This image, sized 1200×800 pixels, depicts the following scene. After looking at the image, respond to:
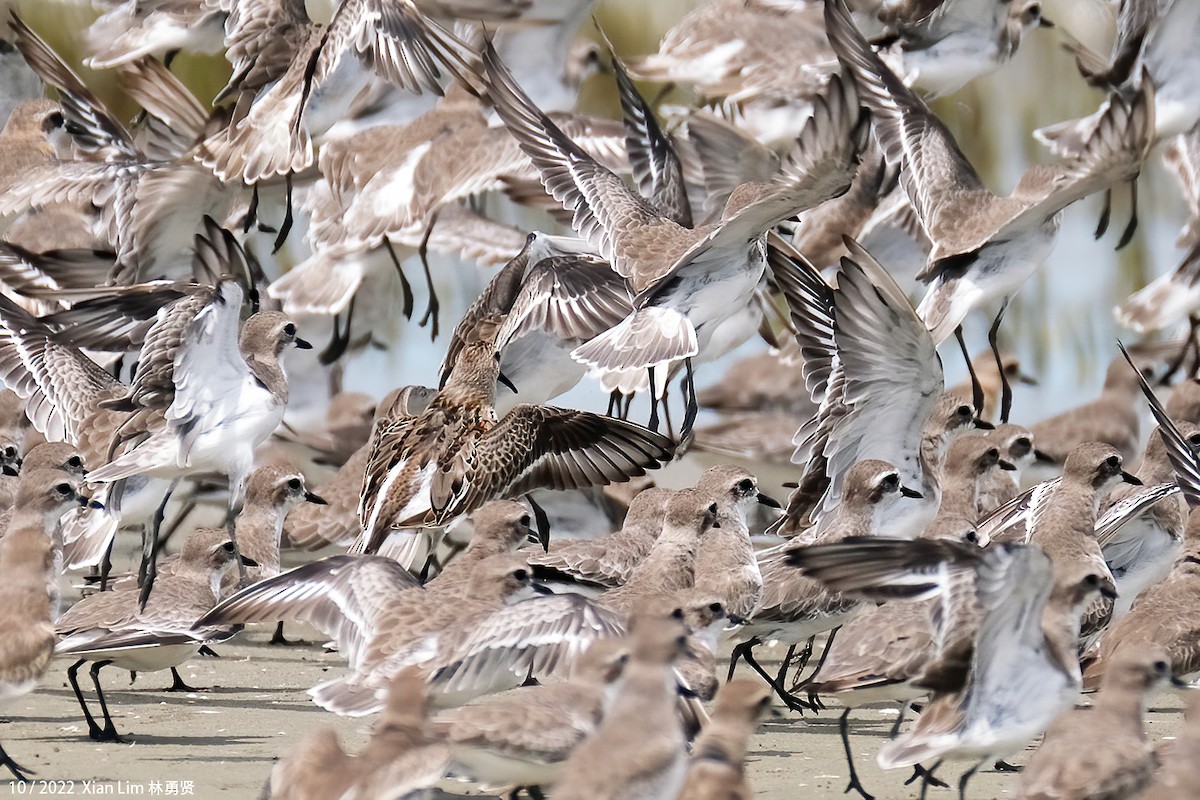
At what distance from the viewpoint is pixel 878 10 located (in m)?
11.8

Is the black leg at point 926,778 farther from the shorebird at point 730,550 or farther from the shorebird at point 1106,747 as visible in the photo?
the shorebird at point 730,550

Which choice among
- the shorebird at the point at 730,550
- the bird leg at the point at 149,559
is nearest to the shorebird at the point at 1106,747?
the shorebird at the point at 730,550

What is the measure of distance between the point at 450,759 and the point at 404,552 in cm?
255

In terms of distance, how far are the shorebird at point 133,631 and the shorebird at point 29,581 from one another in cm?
A: 20

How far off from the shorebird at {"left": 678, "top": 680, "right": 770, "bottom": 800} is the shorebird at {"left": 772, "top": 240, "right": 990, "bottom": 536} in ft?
8.73

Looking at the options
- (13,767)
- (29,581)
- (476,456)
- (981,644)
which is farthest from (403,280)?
(981,644)

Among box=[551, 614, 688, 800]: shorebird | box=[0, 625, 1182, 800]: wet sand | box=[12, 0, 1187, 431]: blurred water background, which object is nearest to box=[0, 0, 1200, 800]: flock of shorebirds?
box=[551, 614, 688, 800]: shorebird

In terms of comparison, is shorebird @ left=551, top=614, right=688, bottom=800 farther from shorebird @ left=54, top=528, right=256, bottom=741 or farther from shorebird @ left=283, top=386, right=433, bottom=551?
shorebird @ left=283, top=386, right=433, bottom=551

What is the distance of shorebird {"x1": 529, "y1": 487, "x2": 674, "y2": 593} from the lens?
7.29m

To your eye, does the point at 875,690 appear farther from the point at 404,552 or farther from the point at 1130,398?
the point at 1130,398

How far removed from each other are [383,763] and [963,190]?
218 inches

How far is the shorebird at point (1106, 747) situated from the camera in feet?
15.8

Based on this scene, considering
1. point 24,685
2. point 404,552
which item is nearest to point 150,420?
point 404,552

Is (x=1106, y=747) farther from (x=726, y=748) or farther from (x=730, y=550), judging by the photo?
(x=730, y=550)
